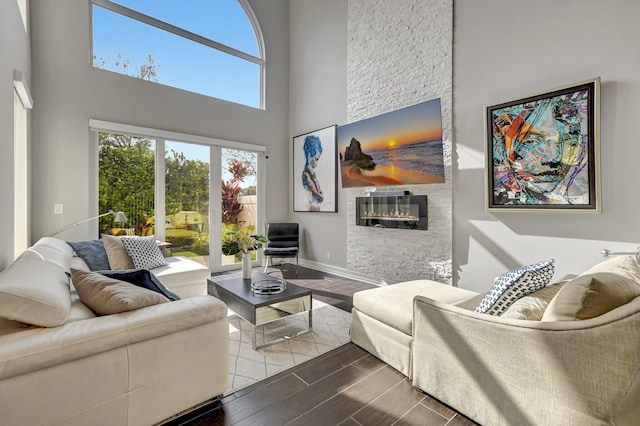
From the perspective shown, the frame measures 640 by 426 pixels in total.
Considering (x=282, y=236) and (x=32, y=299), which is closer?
(x=32, y=299)

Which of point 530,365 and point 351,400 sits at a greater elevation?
point 530,365

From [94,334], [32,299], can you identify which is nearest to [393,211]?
[94,334]

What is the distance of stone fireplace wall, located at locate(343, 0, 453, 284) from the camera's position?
150 inches

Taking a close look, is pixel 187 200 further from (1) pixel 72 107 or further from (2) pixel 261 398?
(2) pixel 261 398

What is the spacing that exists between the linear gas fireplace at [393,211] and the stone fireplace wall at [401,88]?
10 cm

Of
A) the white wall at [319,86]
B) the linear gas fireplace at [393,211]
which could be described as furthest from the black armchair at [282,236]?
the linear gas fireplace at [393,211]

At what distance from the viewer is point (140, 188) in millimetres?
4559

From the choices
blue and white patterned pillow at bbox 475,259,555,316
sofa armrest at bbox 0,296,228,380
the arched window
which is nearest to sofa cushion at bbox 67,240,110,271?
sofa armrest at bbox 0,296,228,380

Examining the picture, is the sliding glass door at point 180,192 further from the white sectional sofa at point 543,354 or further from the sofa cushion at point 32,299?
the white sectional sofa at point 543,354

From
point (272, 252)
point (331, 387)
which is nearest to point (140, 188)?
point (272, 252)

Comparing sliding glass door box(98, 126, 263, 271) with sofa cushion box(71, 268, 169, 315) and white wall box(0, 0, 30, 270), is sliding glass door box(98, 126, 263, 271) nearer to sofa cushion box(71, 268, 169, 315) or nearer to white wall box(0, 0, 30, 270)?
white wall box(0, 0, 30, 270)

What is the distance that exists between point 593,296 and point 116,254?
4.03 m

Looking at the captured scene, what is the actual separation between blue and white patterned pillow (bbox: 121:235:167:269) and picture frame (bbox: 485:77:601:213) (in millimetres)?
3869

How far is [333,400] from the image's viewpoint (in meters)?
1.92
